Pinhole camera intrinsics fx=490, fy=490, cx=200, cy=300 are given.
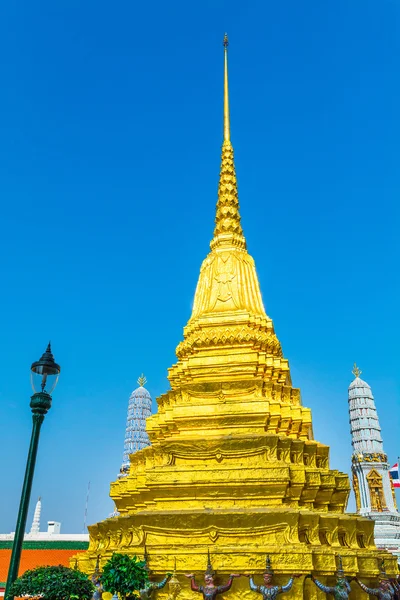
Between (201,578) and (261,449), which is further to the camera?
(261,449)

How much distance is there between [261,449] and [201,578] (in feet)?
9.79

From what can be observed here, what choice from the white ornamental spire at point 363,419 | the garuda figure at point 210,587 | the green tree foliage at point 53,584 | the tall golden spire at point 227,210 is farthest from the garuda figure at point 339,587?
the white ornamental spire at point 363,419

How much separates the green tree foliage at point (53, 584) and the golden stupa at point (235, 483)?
3.54 meters

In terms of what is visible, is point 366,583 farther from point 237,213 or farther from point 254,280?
point 237,213

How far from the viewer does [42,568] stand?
23.6 ft

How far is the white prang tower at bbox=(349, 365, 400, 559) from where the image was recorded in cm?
2669

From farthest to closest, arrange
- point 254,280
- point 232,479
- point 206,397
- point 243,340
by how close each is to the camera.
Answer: point 254,280 → point 243,340 → point 206,397 → point 232,479

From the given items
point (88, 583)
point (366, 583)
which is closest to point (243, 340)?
point (366, 583)

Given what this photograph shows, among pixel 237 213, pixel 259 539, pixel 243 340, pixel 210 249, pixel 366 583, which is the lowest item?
pixel 366 583

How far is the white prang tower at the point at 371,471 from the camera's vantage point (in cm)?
2669

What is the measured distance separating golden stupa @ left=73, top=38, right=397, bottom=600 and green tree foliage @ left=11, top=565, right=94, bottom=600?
3.54 m

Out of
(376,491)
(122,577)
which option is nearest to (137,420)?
(376,491)

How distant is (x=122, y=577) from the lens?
822cm

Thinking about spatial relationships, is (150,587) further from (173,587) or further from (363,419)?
(363,419)
